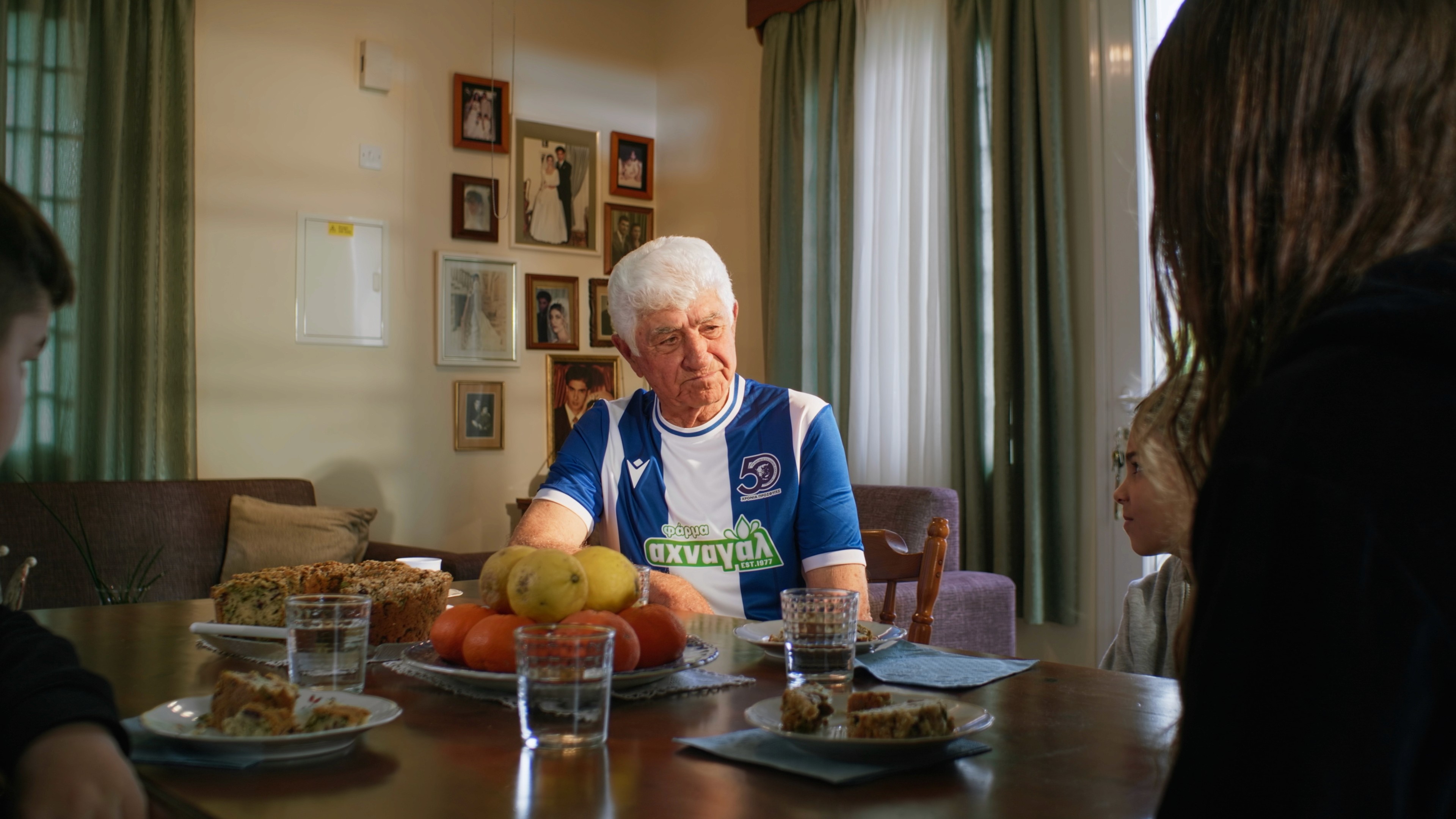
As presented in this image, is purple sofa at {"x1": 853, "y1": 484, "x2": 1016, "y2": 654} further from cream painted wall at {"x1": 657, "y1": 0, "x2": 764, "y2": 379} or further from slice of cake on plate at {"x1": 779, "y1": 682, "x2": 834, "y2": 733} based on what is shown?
slice of cake on plate at {"x1": 779, "y1": 682, "x2": 834, "y2": 733}

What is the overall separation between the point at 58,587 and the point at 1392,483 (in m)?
4.18

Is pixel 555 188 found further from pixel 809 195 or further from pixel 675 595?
pixel 675 595

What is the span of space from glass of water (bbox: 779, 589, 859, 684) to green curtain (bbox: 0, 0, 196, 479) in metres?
3.88

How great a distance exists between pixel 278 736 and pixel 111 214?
400cm

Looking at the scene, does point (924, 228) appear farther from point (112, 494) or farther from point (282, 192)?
point (112, 494)

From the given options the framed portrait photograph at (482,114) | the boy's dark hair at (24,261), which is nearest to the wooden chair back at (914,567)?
the boy's dark hair at (24,261)

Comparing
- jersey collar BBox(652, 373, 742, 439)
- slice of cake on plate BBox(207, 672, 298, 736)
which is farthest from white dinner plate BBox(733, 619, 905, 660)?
jersey collar BBox(652, 373, 742, 439)

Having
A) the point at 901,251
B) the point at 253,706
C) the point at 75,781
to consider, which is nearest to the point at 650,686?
the point at 253,706

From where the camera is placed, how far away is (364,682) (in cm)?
110

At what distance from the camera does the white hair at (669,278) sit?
207cm

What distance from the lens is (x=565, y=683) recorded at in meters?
0.86

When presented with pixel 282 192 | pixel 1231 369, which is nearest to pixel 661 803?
pixel 1231 369

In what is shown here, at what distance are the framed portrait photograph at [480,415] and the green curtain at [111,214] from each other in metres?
1.12

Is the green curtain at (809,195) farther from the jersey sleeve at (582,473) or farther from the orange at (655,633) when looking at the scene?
the orange at (655,633)
